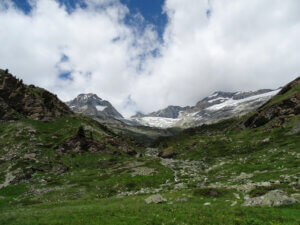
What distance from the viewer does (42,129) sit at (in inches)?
4122

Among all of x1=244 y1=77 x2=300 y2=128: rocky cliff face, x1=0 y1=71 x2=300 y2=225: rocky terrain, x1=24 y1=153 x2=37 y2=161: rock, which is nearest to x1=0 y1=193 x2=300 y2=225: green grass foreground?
x1=0 y1=71 x2=300 y2=225: rocky terrain

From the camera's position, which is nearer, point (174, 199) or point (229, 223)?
point (229, 223)

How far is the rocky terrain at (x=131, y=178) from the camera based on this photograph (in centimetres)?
2211

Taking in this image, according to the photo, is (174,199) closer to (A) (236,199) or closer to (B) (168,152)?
(A) (236,199)

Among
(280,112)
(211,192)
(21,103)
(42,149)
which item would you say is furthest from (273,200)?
(21,103)

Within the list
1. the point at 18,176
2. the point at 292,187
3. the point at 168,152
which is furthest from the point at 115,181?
the point at 168,152

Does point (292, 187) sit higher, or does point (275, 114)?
point (275, 114)

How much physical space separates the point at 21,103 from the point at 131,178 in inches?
3900

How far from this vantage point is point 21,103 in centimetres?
11950

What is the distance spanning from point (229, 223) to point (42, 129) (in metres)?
109

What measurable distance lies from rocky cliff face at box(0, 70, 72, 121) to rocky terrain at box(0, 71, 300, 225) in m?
0.70

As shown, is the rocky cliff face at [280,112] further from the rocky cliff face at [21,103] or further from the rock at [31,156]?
the rocky cliff face at [21,103]

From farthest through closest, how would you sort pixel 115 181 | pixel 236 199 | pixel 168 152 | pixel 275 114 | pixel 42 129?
pixel 168 152
pixel 275 114
pixel 42 129
pixel 115 181
pixel 236 199

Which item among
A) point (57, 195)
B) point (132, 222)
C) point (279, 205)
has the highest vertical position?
point (57, 195)
